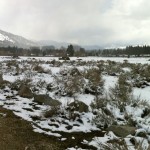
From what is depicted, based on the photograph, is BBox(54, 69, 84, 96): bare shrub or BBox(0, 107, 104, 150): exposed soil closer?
BBox(0, 107, 104, 150): exposed soil

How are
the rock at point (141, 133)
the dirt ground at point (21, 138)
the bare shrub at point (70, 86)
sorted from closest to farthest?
the dirt ground at point (21, 138)
the rock at point (141, 133)
the bare shrub at point (70, 86)

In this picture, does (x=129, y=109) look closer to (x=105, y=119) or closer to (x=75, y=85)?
(x=105, y=119)


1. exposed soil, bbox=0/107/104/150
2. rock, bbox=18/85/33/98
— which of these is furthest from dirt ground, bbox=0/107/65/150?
rock, bbox=18/85/33/98

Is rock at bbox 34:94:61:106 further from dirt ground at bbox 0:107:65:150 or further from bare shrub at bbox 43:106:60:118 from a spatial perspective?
dirt ground at bbox 0:107:65:150

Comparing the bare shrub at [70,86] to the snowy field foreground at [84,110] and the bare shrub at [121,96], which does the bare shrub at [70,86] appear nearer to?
the snowy field foreground at [84,110]

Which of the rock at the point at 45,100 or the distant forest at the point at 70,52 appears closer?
the rock at the point at 45,100

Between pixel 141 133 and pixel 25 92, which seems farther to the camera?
pixel 25 92

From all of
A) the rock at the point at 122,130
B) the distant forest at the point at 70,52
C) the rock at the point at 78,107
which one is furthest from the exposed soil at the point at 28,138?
the distant forest at the point at 70,52

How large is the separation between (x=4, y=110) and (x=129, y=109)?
15.7 ft

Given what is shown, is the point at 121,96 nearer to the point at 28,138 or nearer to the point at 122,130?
the point at 122,130

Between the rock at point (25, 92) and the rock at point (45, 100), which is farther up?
the rock at point (25, 92)

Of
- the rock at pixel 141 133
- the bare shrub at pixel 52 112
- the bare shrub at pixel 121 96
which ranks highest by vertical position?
the bare shrub at pixel 121 96

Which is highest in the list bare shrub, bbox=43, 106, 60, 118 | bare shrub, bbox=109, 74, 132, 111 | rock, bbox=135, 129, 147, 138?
bare shrub, bbox=109, 74, 132, 111

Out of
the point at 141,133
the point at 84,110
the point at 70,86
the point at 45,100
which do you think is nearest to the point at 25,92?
the point at 45,100
